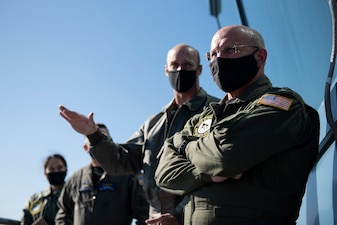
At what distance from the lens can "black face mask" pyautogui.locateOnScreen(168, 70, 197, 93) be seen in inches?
115

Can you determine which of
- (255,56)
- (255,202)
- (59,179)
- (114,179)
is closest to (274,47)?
(255,56)

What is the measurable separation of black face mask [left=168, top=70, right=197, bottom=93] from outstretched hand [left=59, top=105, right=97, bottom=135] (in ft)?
1.82

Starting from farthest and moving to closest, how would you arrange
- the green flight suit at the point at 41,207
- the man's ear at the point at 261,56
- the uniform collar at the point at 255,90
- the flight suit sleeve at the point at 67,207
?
the green flight suit at the point at 41,207 → the flight suit sleeve at the point at 67,207 → the man's ear at the point at 261,56 → the uniform collar at the point at 255,90

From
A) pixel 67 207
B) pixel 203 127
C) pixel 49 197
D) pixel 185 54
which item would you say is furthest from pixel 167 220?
pixel 49 197

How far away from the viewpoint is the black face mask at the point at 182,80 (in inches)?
115

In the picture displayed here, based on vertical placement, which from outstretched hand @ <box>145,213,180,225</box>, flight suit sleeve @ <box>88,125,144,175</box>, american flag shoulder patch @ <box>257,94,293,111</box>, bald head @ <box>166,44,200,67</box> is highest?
bald head @ <box>166,44,200,67</box>

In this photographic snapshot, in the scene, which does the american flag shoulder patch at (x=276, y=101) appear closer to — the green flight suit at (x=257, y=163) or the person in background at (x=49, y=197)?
the green flight suit at (x=257, y=163)

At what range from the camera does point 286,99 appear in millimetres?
1784

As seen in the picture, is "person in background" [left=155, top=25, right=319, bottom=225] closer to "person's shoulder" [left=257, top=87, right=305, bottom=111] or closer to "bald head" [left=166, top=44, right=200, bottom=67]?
"person's shoulder" [left=257, top=87, right=305, bottom=111]

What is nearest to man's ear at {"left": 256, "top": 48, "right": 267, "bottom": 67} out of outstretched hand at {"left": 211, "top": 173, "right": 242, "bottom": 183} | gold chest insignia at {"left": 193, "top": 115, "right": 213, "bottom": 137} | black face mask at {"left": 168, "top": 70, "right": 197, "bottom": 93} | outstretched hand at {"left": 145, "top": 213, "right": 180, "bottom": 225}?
gold chest insignia at {"left": 193, "top": 115, "right": 213, "bottom": 137}

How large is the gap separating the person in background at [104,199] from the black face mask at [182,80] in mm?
1371

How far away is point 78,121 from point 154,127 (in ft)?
1.51

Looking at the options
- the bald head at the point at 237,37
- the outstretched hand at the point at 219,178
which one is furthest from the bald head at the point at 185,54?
the outstretched hand at the point at 219,178

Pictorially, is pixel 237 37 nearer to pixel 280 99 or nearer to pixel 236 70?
pixel 236 70
